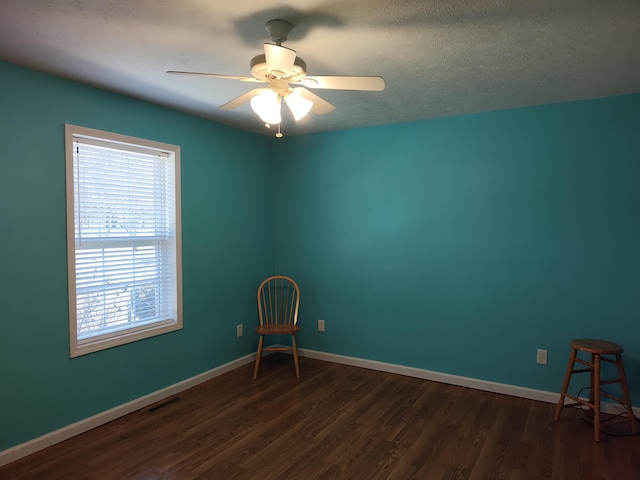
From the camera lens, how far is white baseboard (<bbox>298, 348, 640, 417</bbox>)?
322 centimetres

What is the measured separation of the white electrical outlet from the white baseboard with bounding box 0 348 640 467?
23 centimetres

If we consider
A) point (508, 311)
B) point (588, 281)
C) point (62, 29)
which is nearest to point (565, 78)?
point (588, 281)

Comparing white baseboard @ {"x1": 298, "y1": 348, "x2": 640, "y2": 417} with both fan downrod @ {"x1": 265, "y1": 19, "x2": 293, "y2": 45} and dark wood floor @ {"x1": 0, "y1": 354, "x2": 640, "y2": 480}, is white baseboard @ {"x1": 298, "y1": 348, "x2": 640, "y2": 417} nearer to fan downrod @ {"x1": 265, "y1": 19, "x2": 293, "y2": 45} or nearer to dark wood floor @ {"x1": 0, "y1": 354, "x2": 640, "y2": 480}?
dark wood floor @ {"x1": 0, "y1": 354, "x2": 640, "y2": 480}

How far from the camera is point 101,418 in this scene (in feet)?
9.48

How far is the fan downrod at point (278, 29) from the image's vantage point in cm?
188

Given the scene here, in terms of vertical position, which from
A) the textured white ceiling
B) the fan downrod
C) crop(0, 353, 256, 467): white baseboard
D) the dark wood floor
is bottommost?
the dark wood floor

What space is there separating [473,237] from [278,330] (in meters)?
1.92

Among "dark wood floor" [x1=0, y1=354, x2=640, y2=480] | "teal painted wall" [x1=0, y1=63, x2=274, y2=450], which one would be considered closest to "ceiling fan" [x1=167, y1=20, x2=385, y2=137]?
"teal painted wall" [x1=0, y1=63, x2=274, y2=450]

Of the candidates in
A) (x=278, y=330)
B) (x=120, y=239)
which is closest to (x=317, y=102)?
(x=120, y=239)

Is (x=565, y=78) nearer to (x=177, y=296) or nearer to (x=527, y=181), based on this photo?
(x=527, y=181)

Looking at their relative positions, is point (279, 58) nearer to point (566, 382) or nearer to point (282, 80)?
point (282, 80)

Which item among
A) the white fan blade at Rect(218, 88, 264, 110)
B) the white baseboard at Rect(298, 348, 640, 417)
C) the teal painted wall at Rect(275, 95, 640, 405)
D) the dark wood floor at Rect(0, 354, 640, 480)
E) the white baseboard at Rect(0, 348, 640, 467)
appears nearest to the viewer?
the white fan blade at Rect(218, 88, 264, 110)

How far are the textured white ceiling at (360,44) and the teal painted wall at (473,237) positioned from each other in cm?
48

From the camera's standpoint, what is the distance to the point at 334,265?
13.9 feet
